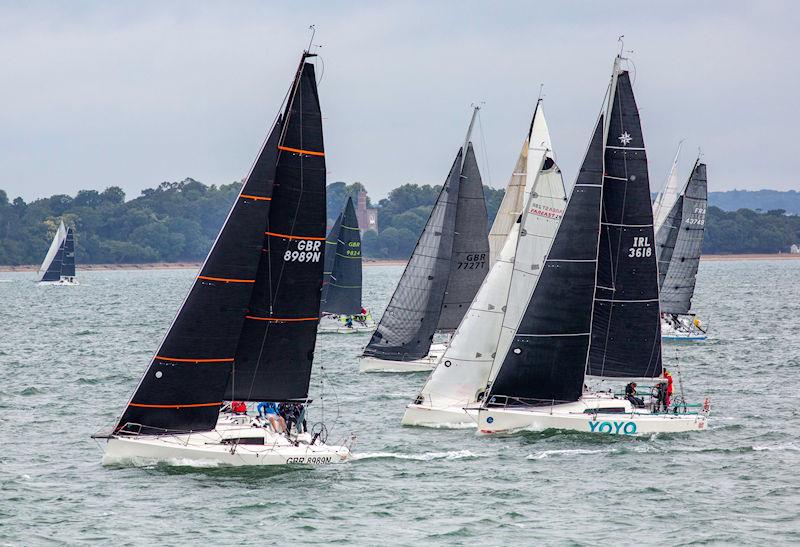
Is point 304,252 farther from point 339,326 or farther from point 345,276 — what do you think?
point 339,326

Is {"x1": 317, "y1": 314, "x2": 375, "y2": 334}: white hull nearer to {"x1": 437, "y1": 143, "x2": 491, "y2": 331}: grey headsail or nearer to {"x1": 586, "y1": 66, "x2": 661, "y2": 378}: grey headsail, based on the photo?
{"x1": 437, "y1": 143, "x2": 491, "y2": 331}: grey headsail

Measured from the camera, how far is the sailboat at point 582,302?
31.7 m

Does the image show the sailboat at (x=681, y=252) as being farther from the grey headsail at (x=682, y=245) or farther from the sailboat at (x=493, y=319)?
the sailboat at (x=493, y=319)

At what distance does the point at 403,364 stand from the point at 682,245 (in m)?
22.1

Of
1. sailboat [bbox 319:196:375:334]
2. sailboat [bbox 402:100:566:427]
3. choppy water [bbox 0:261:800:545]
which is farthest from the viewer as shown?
sailboat [bbox 319:196:375:334]

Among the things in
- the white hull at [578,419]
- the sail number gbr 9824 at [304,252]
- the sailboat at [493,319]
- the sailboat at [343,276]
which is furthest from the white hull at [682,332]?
the sail number gbr 9824 at [304,252]

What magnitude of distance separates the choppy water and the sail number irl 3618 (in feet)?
15.3

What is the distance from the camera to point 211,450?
26328mm

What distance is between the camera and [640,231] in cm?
3262

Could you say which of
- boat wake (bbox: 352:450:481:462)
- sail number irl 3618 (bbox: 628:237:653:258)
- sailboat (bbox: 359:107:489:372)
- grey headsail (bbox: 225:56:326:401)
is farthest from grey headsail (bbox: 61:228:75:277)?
grey headsail (bbox: 225:56:326:401)

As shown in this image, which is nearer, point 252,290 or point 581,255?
point 252,290

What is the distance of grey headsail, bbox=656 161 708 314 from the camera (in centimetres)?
6116

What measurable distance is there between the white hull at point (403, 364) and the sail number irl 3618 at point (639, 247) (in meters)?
13.2

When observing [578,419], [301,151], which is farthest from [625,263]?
[301,151]
